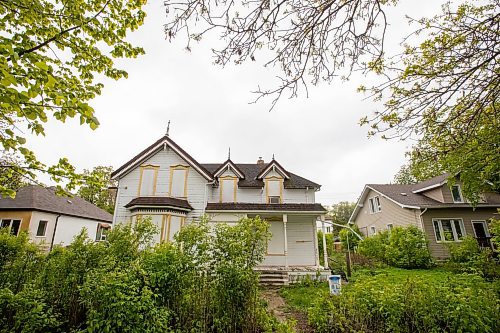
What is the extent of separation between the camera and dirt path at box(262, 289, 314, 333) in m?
5.78

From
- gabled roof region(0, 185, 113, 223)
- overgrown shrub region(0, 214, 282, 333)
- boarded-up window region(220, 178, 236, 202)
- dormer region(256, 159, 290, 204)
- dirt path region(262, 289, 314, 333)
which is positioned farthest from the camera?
gabled roof region(0, 185, 113, 223)

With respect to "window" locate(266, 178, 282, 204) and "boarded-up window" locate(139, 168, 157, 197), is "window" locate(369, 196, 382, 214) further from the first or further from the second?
"boarded-up window" locate(139, 168, 157, 197)

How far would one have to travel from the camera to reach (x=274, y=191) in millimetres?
15742

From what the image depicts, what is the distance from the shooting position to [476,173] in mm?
6422

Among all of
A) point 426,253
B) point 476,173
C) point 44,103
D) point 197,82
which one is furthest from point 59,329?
point 426,253

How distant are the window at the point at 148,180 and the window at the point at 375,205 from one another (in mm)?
18890

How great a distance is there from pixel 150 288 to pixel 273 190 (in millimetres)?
11904

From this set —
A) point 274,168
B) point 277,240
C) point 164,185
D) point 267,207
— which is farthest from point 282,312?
point 164,185

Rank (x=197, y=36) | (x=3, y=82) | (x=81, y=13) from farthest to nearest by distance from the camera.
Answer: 1. (x=81, y=13)
2. (x=197, y=36)
3. (x=3, y=82)

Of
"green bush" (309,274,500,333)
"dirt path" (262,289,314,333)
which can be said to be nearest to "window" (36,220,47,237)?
"dirt path" (262,289,314,333)

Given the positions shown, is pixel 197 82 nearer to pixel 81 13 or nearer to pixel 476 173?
pixel 81 13

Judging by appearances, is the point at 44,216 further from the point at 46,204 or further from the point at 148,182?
the point at 148,182

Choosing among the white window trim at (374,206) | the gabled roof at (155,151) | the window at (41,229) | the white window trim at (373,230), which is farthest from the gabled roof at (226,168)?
the window at (41,229)

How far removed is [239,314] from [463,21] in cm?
664
